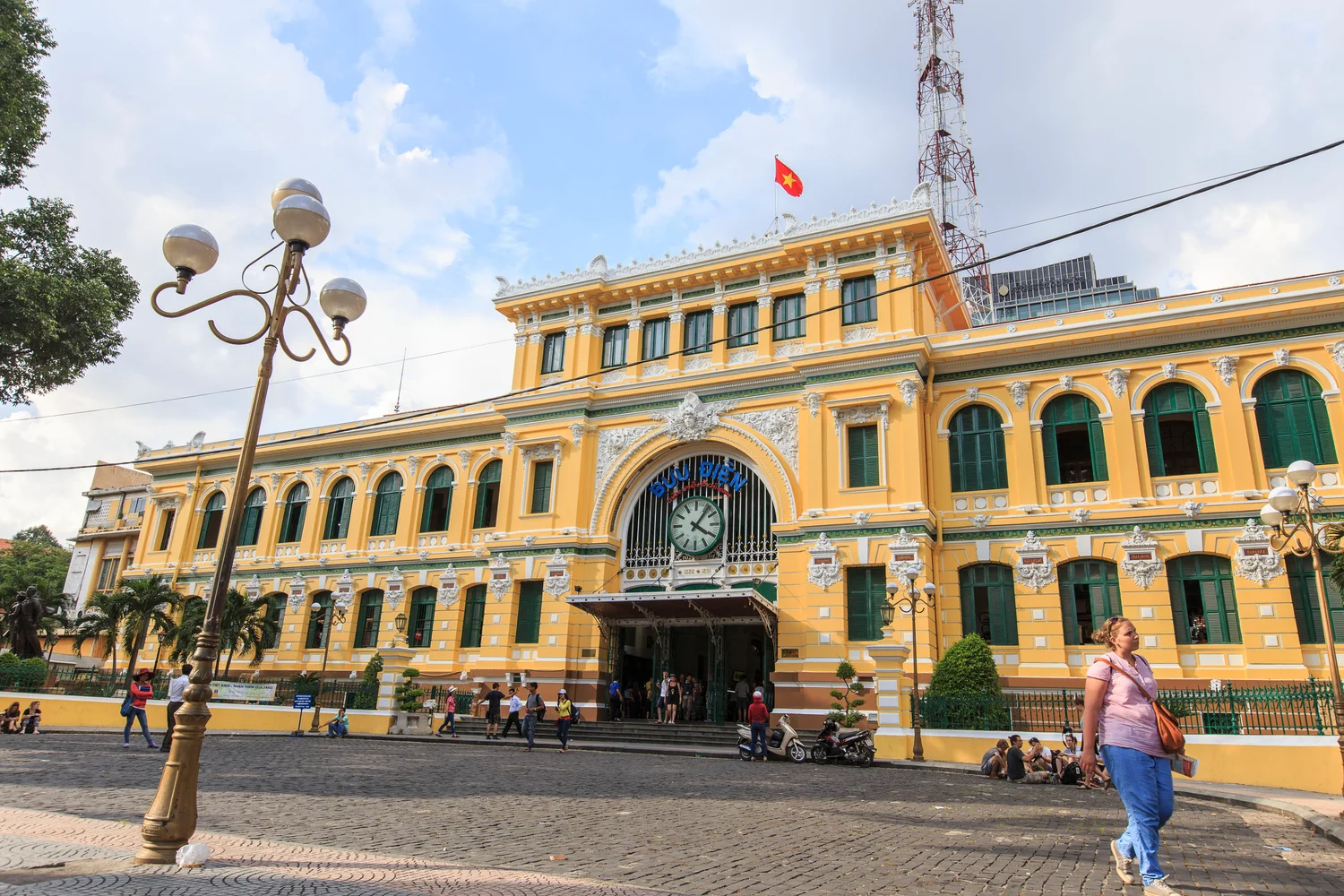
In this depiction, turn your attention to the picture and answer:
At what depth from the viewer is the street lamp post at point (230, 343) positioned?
629 cm

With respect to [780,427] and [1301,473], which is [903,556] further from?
[1301,473]

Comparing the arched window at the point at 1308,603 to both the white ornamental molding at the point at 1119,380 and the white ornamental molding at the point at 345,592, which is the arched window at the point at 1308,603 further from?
the white ornamental molding at the point at 345,592

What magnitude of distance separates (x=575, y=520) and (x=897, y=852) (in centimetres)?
2111

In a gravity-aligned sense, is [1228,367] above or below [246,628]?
above

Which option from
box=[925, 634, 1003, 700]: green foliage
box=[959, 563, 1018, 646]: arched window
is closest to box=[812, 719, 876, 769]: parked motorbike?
box=[925, 634, 1003, 700]: green foliage

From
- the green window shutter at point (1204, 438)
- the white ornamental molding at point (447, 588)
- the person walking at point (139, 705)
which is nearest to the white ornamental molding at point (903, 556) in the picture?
the green window shutter at point (1204, 438)

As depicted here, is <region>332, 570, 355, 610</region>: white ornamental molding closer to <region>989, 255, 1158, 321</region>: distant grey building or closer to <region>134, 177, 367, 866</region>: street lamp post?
<region>134, 177, 367, 866</region>: street lamp post

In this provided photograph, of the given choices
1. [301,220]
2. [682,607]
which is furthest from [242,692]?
[301,220]

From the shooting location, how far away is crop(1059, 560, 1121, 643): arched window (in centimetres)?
2259

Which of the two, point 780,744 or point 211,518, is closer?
point 780,744

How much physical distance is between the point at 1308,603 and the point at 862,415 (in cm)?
1169

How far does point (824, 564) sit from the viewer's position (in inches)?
953

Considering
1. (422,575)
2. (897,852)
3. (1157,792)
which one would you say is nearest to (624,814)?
(897,852)

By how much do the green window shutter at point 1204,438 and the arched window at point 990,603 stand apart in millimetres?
5653
